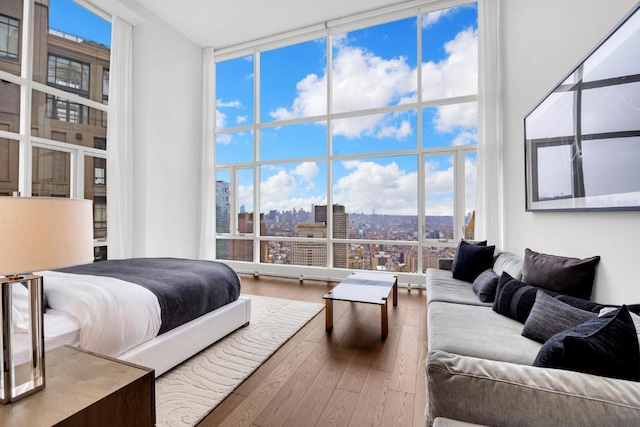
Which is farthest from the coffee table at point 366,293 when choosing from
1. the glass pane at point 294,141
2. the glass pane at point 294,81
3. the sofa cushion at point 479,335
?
the glass pane at point 294,81

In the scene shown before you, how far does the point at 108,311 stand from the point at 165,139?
13.1ft

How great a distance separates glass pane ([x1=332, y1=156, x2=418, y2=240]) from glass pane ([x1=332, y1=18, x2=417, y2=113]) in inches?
39.7

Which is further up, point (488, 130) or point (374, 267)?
point (488, 130)

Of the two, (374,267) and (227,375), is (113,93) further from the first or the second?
(374,267)

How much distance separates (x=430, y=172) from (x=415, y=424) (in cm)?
358

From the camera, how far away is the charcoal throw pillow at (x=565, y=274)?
6.13 feet

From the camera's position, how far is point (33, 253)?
85cm

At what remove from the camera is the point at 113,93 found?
4289 millimetres

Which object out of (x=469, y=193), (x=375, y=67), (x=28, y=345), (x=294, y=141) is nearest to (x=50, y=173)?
(x=294, y=141)

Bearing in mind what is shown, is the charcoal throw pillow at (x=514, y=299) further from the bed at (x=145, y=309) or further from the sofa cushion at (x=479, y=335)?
the bed at (x=145, y=309)

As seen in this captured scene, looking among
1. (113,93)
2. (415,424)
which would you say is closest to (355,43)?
(113,93)

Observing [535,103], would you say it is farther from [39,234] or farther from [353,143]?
[39,234]

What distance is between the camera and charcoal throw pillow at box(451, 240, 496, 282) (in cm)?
310

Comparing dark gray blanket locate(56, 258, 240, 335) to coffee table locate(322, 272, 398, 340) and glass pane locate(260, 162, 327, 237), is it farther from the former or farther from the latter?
glass pane locate(260, 162, 327, 237)
